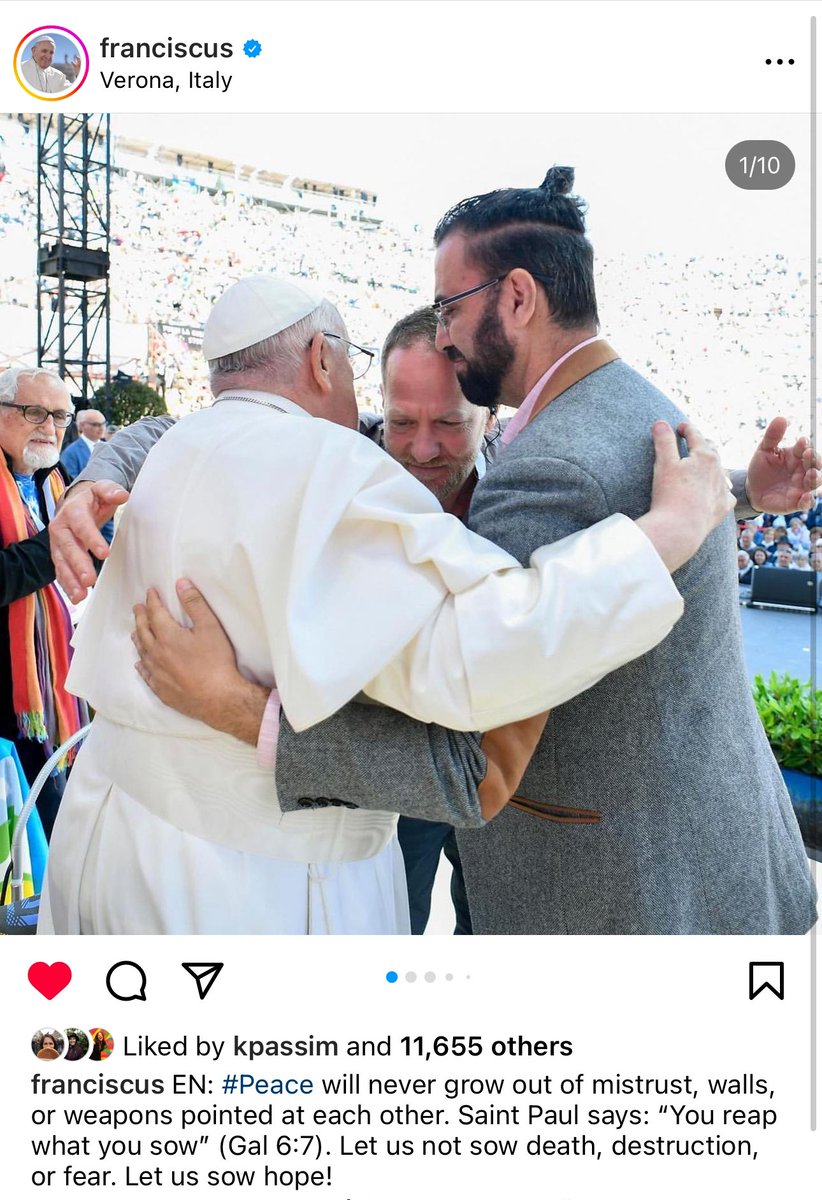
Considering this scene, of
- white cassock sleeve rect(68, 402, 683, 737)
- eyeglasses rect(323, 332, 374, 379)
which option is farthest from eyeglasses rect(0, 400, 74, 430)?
white cassock sleeve rect(68, 402, 683, 737)

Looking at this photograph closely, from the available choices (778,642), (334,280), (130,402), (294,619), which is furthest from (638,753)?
(334,280)

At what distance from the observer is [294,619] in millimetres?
920

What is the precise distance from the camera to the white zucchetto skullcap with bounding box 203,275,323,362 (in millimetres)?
1190

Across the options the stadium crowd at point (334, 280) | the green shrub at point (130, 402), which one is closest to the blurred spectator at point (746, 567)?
the stadium crowd at point (334, 280)

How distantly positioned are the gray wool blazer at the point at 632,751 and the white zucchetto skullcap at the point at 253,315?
1.14ft

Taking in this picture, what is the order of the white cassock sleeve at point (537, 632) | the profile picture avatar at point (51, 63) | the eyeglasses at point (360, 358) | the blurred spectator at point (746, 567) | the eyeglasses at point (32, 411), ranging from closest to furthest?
1. the white cassock sleeve at point (537, 632)
2. the profile picture avatar at point (51, 63)
3. the eyeglasses at point (360, 358)
4. the eyeglasses at point (32, 411)
5. the blurred spectator at point (746, 567)

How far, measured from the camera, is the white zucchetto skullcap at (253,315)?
1.19m

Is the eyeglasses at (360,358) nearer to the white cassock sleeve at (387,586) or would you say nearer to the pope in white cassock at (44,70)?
the white cassock sleeve at (387,586)

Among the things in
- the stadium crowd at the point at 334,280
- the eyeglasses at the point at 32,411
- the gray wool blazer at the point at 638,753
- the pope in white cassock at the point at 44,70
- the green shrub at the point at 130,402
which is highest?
the stadium crowd at the point at 334,280

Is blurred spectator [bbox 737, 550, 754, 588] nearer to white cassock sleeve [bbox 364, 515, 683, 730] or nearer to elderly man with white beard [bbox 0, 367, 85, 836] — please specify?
elderly man with white beard [bbox 0, 367, 85, 836]
